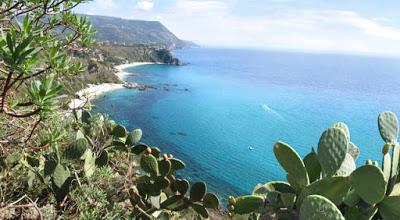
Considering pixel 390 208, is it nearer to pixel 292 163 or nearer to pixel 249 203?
pixel 292 163

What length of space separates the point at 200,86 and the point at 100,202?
239ft

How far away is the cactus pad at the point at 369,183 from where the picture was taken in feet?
7.58

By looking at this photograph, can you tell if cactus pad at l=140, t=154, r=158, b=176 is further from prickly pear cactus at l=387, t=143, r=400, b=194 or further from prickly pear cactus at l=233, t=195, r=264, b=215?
prickly pear cactus at l=387, t=143, r=400, b=194

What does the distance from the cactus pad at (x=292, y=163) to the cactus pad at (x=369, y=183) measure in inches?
16.6

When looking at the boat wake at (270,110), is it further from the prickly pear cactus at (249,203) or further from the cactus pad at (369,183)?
the cactus pad at (369,183)

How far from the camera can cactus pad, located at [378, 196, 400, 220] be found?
2451 millimetres

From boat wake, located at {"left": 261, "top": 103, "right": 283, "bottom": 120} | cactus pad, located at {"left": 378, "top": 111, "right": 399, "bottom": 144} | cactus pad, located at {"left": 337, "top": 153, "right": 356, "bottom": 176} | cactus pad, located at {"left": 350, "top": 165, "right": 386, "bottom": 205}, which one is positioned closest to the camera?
cactus pad, located at {"left": 350, "top": 165, "right": 386, "bottom": 205}

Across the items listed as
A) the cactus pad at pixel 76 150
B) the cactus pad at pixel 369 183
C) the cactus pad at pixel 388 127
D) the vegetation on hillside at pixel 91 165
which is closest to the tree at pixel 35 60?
the vegetation on hillside at pixel 91 165

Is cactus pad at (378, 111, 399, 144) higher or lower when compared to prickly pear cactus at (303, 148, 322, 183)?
higher

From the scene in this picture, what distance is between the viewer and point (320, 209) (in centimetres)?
219

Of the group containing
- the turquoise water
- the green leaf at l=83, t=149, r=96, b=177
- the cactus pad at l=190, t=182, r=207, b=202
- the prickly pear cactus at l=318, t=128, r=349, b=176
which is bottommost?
the turquoise water

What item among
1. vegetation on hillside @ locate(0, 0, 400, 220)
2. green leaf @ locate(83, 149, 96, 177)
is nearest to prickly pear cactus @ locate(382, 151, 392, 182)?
vegetation on hillside @ locate(0, 0, 400, 220)

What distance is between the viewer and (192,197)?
461 cm

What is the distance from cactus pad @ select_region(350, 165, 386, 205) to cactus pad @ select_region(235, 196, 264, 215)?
0.85 metres
